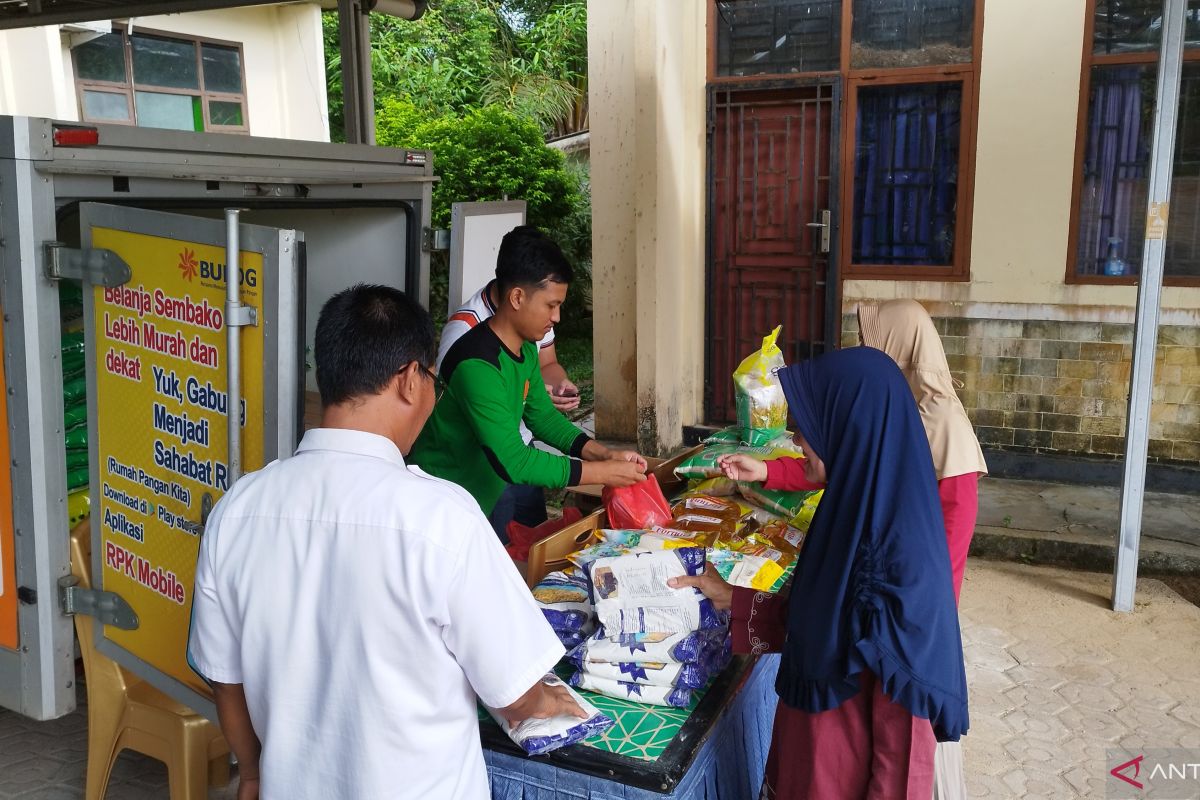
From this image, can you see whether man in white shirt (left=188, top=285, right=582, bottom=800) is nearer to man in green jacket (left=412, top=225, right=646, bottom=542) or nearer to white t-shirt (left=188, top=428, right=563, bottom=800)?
white t-shirt (left=188, top=428, right=563, bottom=800)

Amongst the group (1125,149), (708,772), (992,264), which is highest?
(1125,149)

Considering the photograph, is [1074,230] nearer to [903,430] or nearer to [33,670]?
[903,430]

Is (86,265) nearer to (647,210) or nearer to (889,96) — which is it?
(647,210)

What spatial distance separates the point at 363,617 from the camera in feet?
5.32

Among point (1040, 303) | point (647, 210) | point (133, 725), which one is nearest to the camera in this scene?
point (133, 725)

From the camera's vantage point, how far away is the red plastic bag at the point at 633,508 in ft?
10.5

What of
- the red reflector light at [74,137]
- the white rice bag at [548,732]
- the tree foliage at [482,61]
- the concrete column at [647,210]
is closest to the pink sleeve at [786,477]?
the white rice bag at [548,732]

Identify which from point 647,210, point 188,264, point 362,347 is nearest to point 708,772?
point 362,347

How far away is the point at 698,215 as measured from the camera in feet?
24.0

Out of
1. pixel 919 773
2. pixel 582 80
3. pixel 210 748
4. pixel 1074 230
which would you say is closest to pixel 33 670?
pixel 210 748

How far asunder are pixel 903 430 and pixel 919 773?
27.6 inches

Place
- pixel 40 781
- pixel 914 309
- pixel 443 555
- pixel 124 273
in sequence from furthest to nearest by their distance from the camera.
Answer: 1. pixel 40 781
2. pixel 914 309
3. pixel 124 273
4. pixel 443 555

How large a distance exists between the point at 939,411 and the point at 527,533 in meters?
1.42

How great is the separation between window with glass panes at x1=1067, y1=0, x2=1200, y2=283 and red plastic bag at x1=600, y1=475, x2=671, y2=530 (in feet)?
14.5
